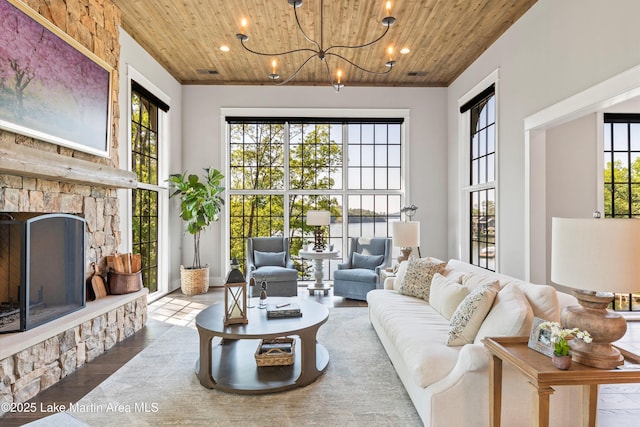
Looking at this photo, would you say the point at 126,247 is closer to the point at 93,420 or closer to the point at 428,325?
the point at 93,420

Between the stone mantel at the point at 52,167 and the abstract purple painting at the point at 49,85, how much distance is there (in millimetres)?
212

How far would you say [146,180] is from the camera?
519 centimetres

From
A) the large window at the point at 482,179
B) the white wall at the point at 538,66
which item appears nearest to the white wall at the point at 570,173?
the white wall at the point at 538,66

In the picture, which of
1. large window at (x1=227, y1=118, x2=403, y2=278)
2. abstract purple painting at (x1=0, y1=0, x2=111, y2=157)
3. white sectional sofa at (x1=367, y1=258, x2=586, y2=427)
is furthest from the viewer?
large window at (x1=227, y1=118, x2=403, y2=278)

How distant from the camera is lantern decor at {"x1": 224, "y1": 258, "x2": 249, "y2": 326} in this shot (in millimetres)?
2701

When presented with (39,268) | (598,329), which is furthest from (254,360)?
(598,329)

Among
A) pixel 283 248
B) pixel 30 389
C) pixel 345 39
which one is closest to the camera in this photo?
pixel 30 389

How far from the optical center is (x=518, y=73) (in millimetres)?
4125

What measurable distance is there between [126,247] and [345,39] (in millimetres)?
3834

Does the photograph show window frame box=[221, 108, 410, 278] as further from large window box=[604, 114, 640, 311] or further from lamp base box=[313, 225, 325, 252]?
large window box=[604, 114, 640, 311]

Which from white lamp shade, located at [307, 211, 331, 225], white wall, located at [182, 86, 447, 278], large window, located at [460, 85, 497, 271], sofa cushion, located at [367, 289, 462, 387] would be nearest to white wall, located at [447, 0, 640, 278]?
large window, located at [460, 85, 497, 271]

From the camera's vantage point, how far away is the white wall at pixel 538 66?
2.79 m

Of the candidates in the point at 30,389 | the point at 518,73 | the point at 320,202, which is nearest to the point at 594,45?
the point at 518,73

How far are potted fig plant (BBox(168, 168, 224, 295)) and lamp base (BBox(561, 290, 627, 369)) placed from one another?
4.99 metres
